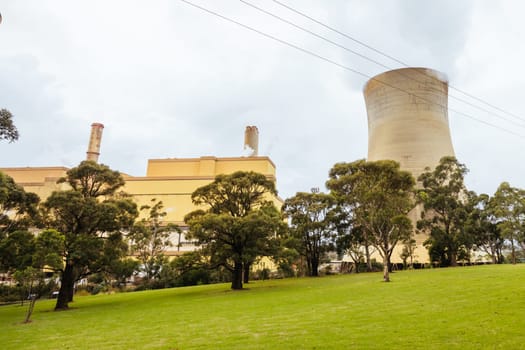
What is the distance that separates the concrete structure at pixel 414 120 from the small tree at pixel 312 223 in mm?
10784

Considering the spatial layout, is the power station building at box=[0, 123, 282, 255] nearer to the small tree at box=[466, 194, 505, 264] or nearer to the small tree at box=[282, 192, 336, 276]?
the small tree at box=[282, 192, 336, 276]

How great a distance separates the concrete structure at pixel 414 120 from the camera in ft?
117

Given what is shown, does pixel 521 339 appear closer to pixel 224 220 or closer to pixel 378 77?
pixel 224 220

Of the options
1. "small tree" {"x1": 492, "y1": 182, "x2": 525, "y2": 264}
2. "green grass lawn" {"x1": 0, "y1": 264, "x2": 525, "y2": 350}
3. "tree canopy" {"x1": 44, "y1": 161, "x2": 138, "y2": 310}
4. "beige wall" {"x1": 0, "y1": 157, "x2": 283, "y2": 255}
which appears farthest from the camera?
"beige wall" {"x1": 0, "y1": 157, "x2": 283, "y2": 255}

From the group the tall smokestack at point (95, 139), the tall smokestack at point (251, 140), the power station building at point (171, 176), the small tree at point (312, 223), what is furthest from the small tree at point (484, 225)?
the tall smokestack at point (95, 139)

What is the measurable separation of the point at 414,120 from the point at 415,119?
0.18 m

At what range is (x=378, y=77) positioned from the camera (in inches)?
1512

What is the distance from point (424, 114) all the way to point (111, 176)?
30.8m

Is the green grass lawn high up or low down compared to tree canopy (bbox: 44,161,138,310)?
down

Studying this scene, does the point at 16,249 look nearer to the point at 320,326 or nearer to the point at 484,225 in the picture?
the point at 320,326

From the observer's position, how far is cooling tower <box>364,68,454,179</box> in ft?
117

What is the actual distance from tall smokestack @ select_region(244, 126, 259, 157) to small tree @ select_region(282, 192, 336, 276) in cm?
2470

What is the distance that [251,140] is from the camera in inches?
2168

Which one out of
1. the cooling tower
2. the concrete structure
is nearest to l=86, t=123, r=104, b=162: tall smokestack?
the concrete structure
